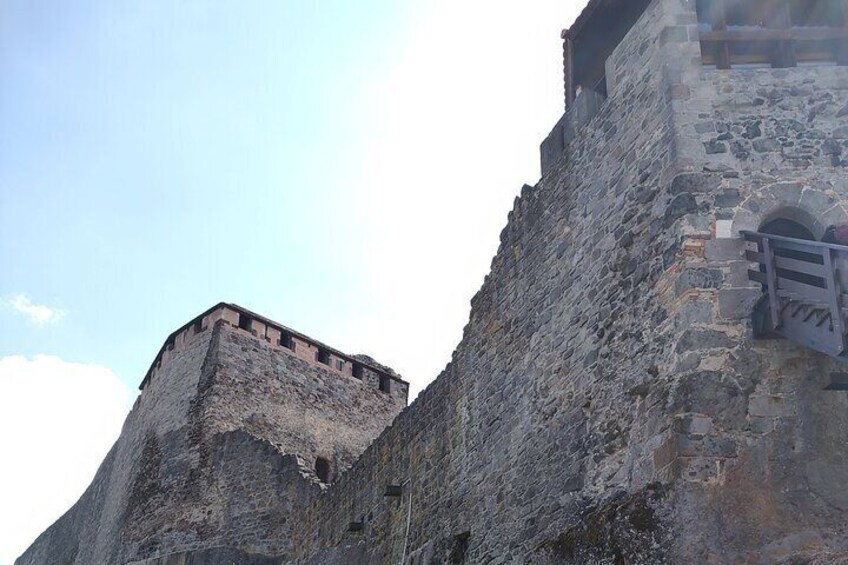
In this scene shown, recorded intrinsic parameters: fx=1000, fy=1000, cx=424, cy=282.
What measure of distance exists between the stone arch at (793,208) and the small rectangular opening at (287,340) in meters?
13.4

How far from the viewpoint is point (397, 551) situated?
12.2 metres

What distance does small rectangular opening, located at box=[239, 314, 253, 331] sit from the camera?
1951cm

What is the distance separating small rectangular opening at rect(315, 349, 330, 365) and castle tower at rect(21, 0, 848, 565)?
8484 mm

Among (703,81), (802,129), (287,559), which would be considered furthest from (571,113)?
(287,559)

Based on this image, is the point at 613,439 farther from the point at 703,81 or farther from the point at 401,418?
the point at 401,418

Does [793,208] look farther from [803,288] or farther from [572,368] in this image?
[572,368]

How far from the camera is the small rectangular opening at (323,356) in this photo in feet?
A: 66.6

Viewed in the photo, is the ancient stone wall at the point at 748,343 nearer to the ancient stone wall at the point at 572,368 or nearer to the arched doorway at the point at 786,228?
the arched doorway at the point at 786,228

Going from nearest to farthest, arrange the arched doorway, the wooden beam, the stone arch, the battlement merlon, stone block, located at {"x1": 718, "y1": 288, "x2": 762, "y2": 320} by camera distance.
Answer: stone block, located at {"x1": 718, "y1": 288, "x2": 762, "y2": 320}, the stone arch, the arched doorway, the wooden beam, the battlement merlon

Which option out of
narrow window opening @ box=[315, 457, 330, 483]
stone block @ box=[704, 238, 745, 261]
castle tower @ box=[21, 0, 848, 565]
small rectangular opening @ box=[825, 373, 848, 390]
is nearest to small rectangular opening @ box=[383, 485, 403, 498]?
castle tower @ box=[21, 0, 848, 565]

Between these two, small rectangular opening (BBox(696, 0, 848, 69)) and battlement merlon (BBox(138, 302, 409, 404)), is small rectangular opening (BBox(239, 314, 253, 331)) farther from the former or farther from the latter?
small rectangular opening (BBox(696, 0, 848, 69))

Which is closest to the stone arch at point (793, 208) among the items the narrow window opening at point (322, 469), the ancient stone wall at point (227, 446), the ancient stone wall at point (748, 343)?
the ancient stone wall at point (748, 343)

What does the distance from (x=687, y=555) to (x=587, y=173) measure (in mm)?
3978

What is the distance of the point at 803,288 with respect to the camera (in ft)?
22.7
